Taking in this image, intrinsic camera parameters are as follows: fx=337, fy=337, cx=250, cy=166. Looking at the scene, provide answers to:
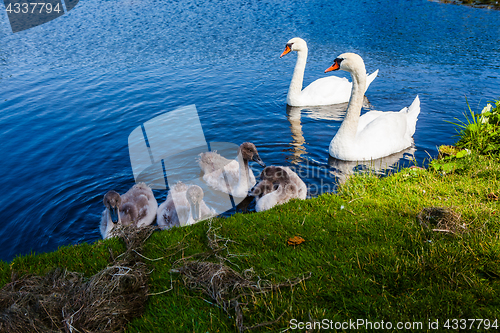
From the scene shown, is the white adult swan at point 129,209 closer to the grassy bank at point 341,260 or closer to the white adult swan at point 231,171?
the grassy bank at point 341,260

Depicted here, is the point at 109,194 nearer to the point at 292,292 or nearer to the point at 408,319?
the point at 292,292

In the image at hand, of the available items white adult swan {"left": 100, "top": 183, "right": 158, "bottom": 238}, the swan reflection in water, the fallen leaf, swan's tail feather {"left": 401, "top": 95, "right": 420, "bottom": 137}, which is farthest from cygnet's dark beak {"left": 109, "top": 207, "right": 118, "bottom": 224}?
swan's tail feather {"left": 401, "top": 95, "right": 420, "bottom": 137}

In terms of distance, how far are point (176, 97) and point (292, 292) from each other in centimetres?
1029

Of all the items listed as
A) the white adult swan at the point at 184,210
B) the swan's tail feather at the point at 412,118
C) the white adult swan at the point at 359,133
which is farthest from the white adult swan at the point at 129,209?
the swan's tail feather at the point at 412,118

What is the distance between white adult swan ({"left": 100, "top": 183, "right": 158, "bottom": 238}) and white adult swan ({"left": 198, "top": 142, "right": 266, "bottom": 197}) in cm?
150

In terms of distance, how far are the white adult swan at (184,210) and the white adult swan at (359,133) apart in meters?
3.49

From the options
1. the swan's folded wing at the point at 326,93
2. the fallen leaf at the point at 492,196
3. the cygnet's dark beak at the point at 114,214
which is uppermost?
the swan's folded wing at the point at 326,93

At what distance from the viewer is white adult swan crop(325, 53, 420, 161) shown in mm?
7703

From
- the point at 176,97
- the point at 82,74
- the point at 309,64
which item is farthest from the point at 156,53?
the point at 309,64

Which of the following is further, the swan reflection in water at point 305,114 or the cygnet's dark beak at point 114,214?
the swan reflection in water at point 305,114

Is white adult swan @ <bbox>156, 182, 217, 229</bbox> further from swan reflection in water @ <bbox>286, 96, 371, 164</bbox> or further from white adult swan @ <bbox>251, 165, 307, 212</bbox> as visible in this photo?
swan reflection in water @ <bbox>286, 96, 371, 164</bbox>

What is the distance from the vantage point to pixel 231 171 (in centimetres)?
772

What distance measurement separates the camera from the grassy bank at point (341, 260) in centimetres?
316

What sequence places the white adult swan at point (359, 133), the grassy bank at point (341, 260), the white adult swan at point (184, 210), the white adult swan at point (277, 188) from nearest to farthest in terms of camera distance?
the grassy bank at point (341, 260) → the white adult swan at point (184, 210) → the white adult swan at point (277, 188) → the white adult swan at point (359, 133)
